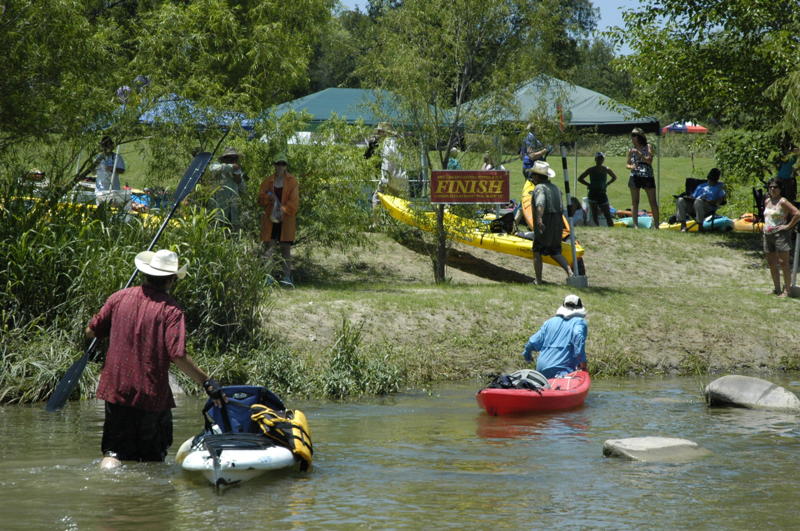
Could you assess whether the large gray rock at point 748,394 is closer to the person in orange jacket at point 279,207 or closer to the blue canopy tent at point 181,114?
the person in orange jacket at point 279,207

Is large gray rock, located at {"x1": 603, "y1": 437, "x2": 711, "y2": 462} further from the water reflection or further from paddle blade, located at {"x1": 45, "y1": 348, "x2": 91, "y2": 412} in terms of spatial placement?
paddle blade, located at {"x1": 45, "y1": 348, "x2": 91, "y2": 412}

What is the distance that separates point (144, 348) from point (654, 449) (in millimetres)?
4176

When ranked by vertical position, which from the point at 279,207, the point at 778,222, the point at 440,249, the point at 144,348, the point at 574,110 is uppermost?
the point at 574,110

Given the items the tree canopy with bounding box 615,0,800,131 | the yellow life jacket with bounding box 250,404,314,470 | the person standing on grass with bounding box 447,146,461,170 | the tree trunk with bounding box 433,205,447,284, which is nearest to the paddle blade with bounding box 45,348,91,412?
the yellow life jacket with bounding box 250,404,314,470

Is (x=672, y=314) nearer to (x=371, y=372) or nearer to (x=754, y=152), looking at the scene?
(x=371, y=372)

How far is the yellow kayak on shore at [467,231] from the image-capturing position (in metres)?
18.3

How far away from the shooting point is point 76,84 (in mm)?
14188

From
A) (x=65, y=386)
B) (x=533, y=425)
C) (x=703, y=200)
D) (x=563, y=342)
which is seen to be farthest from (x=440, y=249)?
(x=65, y=386)

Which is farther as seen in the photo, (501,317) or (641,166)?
(641,166)

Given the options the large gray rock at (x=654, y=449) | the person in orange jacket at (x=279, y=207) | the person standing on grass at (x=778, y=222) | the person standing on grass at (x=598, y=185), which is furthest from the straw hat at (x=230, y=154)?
the person standing on grass at (x=598, y=185)

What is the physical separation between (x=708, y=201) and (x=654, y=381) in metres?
10.8

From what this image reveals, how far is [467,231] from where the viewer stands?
18.4 meters

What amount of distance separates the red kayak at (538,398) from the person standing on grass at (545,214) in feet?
17.4

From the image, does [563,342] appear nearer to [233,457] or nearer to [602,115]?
[233,457]
